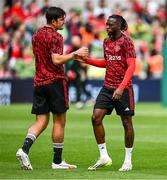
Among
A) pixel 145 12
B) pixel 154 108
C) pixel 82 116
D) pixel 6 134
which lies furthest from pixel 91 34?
pixel 6 134

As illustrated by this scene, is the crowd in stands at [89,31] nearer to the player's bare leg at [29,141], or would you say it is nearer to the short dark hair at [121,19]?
the player's bare leg at [29,141]

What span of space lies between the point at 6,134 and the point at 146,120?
212 inches

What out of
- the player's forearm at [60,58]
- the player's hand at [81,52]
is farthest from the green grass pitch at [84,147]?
the player's hand at [81,52]

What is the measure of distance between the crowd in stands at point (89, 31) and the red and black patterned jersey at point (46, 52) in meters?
18.0

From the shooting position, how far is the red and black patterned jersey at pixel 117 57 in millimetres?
12617

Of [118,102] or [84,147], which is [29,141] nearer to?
[118,102]

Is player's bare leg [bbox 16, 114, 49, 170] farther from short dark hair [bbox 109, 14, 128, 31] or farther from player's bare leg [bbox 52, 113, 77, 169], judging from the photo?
short dark hair [bbox 109, 14, 128, 31]

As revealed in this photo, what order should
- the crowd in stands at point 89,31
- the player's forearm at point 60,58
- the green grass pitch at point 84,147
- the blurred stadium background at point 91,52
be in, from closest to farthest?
the green grass pitch at point 84,147 < the player's forearm at point 60,58 < the blurred stadium background at point 91,52 < the crowd in stands at point 89,31

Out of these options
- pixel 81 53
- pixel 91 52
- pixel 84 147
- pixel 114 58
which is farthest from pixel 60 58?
pixel 91 52

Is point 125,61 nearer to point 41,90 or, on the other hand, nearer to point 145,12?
point 41,90

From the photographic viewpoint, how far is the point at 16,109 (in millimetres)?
26969

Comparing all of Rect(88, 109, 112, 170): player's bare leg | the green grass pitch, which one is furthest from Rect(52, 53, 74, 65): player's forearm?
the green grass pitch

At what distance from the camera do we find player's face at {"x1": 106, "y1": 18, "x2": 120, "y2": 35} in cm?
1262

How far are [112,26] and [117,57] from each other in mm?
443
